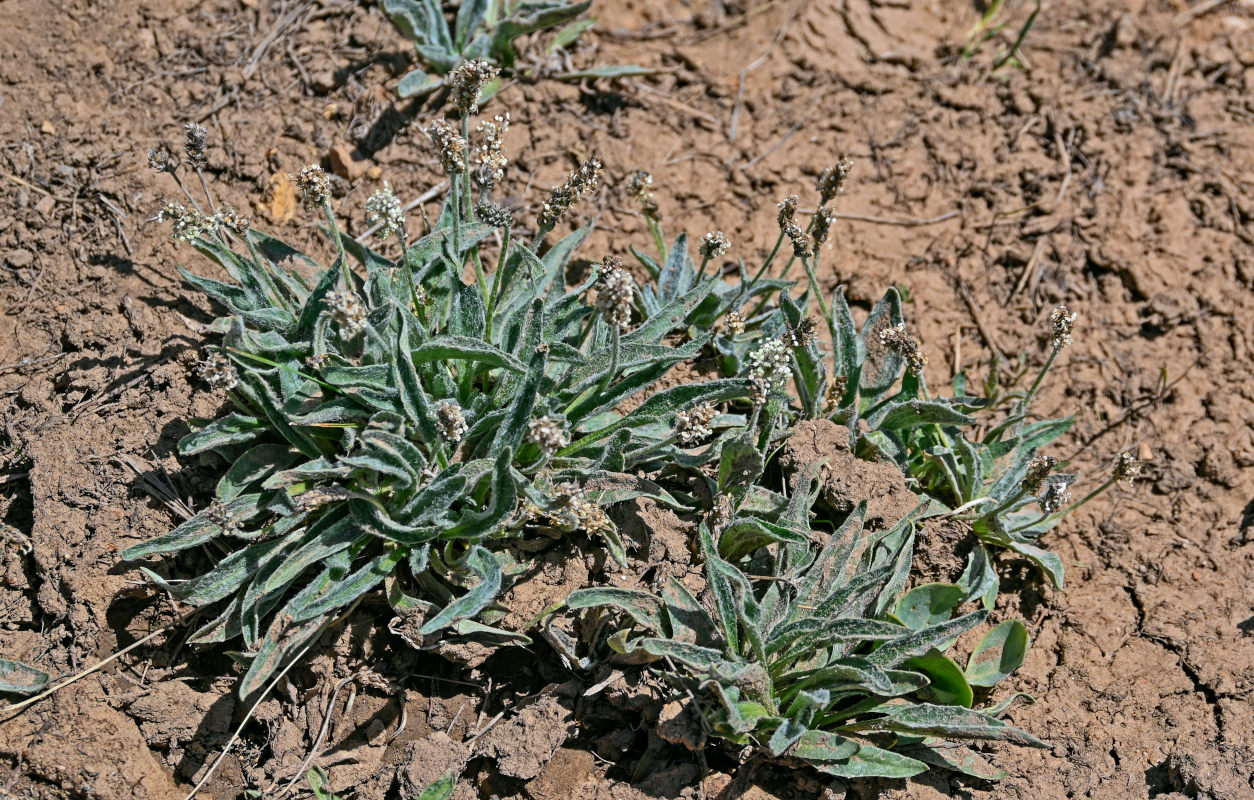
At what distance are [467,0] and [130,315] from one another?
84.3 inches

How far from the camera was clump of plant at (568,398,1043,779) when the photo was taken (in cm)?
290

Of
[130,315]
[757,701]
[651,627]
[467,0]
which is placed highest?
[467,0]

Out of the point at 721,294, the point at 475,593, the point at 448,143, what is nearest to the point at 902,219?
the point at 721,294

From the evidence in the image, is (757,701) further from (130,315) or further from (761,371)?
(130,315)

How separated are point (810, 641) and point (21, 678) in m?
2.44

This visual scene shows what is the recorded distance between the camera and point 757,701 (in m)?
2.96

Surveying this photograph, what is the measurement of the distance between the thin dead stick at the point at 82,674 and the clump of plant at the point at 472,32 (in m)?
2.51

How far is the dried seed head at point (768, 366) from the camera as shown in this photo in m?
3.03

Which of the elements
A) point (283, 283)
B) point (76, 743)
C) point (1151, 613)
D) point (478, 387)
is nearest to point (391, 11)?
point (283, 283)

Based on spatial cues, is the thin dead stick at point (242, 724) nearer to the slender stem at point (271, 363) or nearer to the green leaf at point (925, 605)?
the slender stem at point (271, 363)

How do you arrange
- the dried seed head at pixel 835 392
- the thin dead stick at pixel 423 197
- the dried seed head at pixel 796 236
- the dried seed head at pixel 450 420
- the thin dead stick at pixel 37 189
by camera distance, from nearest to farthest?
the dried seed head at pixel 450 420, the dried seed head at pixel 796 236, the dried seed head at pixel 835 392, the thin dead stick at pixel 37 189, the thin dead stick at pixel 423 197

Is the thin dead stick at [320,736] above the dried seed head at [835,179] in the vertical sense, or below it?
below

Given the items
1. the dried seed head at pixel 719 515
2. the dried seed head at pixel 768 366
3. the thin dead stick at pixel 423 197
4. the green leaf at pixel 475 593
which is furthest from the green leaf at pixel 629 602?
the thin dead stick at pixel 423 197

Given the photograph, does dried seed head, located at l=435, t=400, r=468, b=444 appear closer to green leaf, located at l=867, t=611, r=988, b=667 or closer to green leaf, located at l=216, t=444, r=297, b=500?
green leaf, located at l=216, t=444, r=297, b=500
